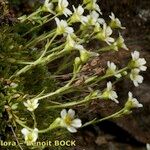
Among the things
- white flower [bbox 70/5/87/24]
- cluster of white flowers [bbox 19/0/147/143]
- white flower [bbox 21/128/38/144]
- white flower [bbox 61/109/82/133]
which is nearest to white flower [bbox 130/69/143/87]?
cluster of white flowers [bbox 19/0/147/143]

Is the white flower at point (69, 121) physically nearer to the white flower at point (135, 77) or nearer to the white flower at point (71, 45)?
the white flower at point (71, 45)

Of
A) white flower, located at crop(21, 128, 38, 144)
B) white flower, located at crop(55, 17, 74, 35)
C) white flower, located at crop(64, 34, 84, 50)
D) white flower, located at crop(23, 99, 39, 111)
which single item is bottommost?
white flower, located at crop(21, 128, 38, 144)

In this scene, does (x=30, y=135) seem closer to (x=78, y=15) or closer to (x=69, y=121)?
(x=69, y=121)

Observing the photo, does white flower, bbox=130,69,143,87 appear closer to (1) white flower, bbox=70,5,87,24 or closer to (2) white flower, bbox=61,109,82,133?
(1) white flower, bbox=70,5,87,24

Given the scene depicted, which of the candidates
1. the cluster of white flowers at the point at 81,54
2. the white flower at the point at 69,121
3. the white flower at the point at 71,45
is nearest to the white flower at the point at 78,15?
the cluster of white flowers at the point at 81,54

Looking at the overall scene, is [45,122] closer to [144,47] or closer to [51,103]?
[51,103]

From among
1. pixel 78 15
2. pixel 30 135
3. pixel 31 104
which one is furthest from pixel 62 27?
pixel 30 135

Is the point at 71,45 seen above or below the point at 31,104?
above

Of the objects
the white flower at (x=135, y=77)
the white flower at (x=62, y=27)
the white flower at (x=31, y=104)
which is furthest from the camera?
the white flower at (x=135, y=77)

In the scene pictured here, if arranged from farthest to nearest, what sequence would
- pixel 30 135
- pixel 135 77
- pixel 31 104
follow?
pixel 135 77
pixel 31 104
pixel 30 135

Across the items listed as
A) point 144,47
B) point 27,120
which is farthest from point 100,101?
point 144,47

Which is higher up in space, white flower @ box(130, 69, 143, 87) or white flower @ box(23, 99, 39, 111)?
white flower @ box(23, 99, 39, 111)
